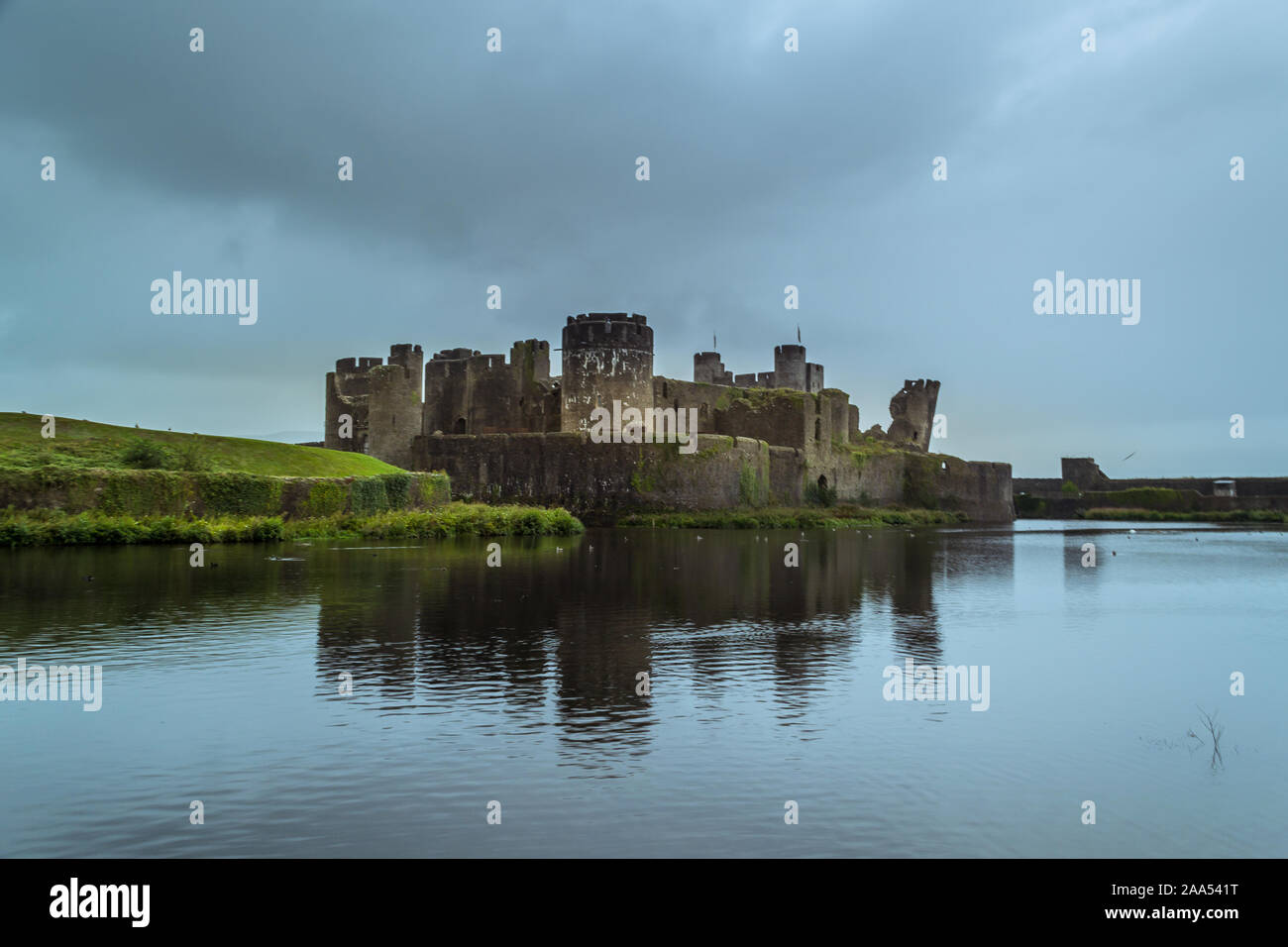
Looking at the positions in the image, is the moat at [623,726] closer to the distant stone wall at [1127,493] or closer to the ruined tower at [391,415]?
the ruined tower at [391,415]

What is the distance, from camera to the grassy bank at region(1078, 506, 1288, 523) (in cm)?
6056

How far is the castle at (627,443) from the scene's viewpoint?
45.2 metres

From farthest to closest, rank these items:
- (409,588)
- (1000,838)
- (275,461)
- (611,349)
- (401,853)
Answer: (611,349) < (275,461) < (409,588) < (1000,838) < (401,853)

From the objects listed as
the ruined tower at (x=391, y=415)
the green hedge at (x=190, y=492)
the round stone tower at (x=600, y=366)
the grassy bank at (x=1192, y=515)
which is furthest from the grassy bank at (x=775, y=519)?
the grassy bank at (x=1192, y=515)

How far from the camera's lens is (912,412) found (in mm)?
70875

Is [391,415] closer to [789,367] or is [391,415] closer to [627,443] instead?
[627,443]

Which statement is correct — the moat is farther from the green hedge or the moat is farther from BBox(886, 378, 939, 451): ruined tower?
BBox(886, 378, 939, 451): ruined tower

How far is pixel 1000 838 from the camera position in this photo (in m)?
5.45

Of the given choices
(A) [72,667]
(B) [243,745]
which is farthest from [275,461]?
(B) [243,745]

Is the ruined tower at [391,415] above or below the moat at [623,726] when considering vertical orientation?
above

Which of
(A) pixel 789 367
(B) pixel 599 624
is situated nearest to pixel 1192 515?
(A) pixel 789 367

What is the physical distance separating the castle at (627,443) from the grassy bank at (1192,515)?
6224mm
